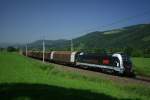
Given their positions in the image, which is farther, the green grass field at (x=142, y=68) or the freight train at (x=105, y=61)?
the green grass field at (x=142, y=68)

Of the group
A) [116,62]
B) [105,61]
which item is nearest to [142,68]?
[105,61]

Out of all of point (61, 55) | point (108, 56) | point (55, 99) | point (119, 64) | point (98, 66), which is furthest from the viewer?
point (61, 55)

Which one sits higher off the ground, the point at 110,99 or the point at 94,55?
the point at 94,55

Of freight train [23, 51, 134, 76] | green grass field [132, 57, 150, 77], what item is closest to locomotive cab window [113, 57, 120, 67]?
freight train [23, 51, 134, 76]

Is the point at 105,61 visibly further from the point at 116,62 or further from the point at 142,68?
the point at 142,68

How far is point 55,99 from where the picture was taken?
15.0 m

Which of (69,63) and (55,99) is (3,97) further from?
(69,63)

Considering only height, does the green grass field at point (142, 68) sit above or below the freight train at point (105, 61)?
below

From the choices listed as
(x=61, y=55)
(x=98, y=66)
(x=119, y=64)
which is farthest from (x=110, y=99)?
(x=61, y=55)

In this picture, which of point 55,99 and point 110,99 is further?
point 110,99

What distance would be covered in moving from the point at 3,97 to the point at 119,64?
22558mm

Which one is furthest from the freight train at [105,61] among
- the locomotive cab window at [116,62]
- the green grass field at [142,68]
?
the green grass field at [142,68]

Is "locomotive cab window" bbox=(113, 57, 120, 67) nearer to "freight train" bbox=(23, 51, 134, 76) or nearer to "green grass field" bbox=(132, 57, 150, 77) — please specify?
"freight train" bbox=(23, 51, 134, 76)

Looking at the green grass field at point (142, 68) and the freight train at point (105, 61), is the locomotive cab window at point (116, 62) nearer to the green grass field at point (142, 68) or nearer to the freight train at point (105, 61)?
the freight train at point (105, 61)
